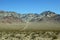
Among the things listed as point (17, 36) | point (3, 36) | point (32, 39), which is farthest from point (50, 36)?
point (3, 36)

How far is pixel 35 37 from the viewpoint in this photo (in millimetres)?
14711

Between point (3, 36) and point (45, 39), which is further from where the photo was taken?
point (3, 36)

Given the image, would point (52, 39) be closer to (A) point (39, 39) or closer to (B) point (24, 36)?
(A) point (39, 39)

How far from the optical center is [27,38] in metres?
14.4

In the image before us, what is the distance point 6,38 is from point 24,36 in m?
1.50

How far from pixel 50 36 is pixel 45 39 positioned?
1156mm

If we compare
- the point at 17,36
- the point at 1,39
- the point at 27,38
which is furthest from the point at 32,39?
the point at 1,39

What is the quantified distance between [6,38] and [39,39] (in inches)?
106

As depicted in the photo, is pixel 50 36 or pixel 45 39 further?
pixel 50 36

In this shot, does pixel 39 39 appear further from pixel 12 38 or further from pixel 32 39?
pixel 12 38

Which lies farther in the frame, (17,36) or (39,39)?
(17,36)

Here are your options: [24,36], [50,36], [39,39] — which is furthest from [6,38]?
[50,36]

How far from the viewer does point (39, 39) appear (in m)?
13.9

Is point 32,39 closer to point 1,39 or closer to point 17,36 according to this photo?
point 17,36
